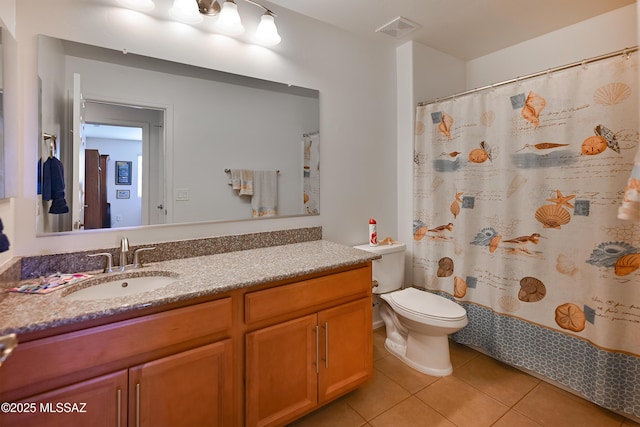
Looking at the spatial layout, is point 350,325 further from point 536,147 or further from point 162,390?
point 536,147

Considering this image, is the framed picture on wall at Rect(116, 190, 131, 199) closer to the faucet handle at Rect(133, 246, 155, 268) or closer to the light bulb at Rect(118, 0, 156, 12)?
the faucet handle at Rect(133, 246, 155, 268)

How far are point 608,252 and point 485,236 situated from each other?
0.63 meters

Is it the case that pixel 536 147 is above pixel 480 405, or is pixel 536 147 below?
above

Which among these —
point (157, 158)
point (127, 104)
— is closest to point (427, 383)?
point (157, 158)

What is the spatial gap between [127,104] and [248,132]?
0.65 m

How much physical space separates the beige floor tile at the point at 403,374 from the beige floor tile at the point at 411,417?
0.14m

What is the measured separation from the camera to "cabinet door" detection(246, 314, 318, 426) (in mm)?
1291

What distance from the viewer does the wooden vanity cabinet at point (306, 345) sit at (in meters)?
1.30

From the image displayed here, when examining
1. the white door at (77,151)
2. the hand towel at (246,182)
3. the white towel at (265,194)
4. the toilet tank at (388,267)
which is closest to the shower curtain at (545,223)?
the toilet tank at (388,267)

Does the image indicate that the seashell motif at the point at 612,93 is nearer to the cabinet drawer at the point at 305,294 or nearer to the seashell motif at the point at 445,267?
the seashell motif at the point at 445,267

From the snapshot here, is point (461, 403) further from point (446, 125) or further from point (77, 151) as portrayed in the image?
point (77, 151)

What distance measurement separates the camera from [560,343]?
1.76 metres

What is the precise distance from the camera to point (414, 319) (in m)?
1.88

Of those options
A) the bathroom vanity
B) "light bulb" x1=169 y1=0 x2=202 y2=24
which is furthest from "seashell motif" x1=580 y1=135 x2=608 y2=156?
"light bulb" x1=169 y1=0 x2=202 y2=24
